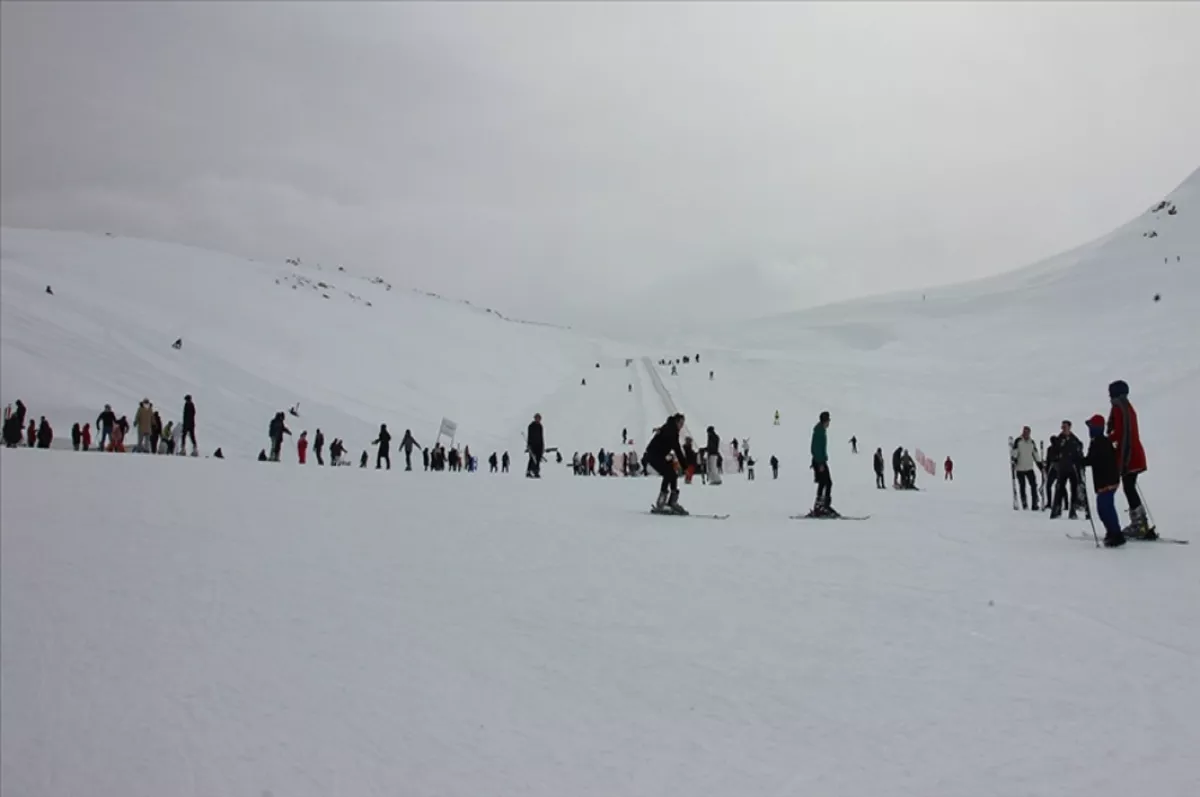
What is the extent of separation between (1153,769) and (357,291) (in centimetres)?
10279

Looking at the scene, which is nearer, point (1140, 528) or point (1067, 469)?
point (1140, 528)

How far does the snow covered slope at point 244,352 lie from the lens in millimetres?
35156

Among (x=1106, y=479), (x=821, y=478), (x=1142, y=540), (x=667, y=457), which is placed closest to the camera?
(x=1106, y=479)

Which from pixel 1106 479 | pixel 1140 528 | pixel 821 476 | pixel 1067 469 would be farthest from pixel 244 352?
pixel 1106 479

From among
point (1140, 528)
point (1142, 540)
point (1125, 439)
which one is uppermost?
point (1125, 439)

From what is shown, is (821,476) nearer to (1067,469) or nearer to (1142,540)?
(1067,469)

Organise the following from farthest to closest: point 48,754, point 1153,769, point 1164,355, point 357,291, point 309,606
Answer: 1. point 357,291
2. point 1164,355
3. point 309,606
4. point 48,754
5. point 1153,769

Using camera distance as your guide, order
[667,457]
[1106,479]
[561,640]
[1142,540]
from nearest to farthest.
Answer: [561,640], [1106,479], [1142,540], [667,457]

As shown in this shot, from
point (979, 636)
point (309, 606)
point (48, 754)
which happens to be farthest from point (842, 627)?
point (48, 754)

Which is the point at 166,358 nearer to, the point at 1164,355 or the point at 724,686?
the point at 724,686

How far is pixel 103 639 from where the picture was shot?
9.13 m

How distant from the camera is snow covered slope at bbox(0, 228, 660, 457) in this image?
3516 centimetres

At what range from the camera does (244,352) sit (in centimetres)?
5031

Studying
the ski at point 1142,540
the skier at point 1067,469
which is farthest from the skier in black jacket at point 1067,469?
the ski at point 1142,540
